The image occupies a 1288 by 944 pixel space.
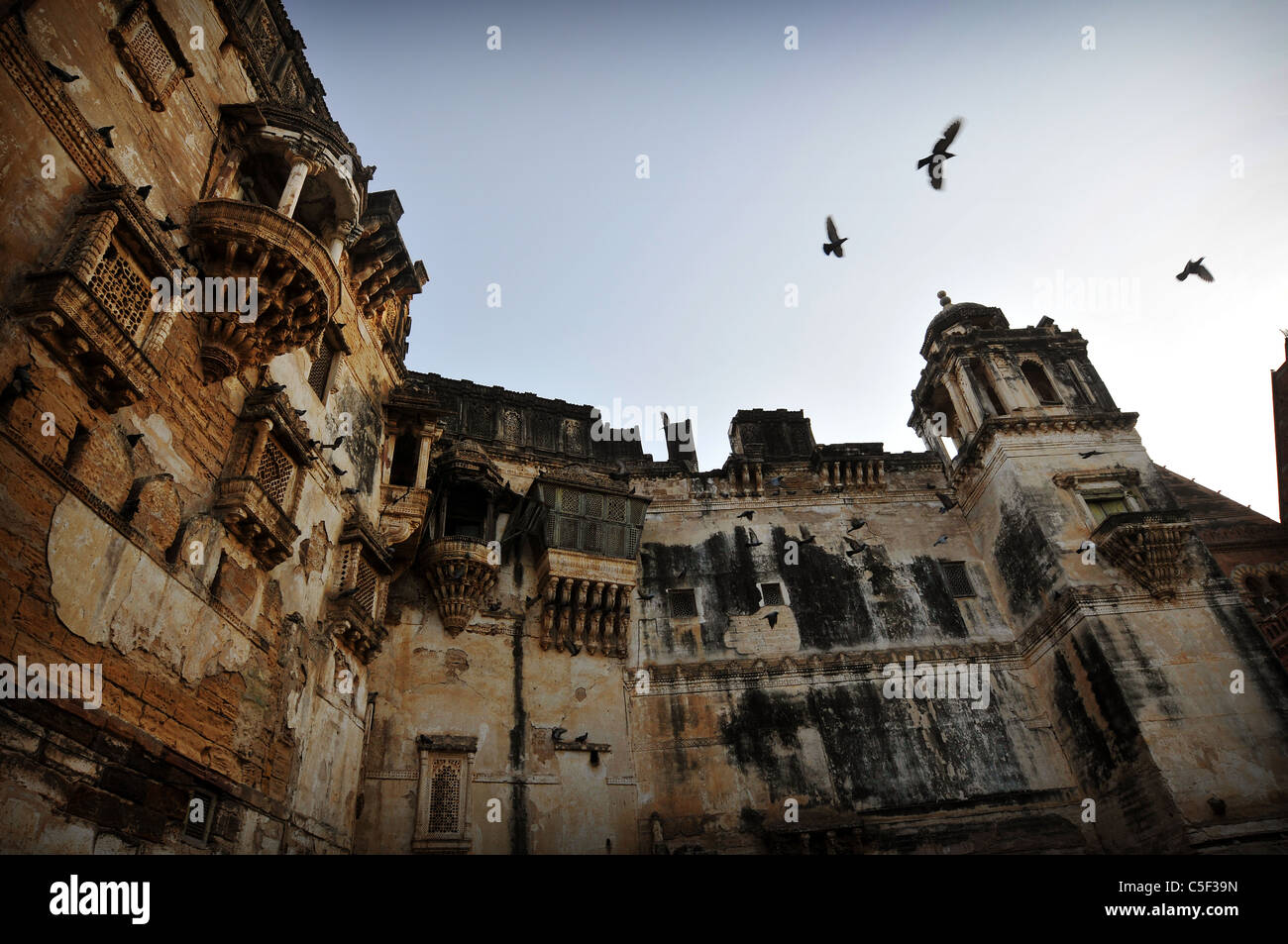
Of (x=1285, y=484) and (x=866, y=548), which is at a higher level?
(x=1285, y=484)

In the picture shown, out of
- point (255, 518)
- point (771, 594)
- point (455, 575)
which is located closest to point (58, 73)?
point (255, 518)

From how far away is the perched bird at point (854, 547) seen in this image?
1822 centimetres

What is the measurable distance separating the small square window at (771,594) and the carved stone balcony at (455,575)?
6354 mm

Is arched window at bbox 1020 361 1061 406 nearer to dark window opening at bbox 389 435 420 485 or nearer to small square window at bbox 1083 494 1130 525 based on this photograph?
small square window at bbox 1083 494 1130 525

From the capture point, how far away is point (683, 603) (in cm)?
1708

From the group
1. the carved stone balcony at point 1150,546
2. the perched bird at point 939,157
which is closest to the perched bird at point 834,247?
the perched bird at point 939,157

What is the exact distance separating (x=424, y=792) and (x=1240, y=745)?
567 inches

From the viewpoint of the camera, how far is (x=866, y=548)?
18.4 meters

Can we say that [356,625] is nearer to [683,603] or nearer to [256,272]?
[256,272]

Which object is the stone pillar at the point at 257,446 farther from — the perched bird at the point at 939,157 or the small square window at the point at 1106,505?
the small square window at the point at 1106,505

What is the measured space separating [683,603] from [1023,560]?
763 cm

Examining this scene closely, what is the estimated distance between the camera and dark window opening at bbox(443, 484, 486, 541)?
51.6 feet
